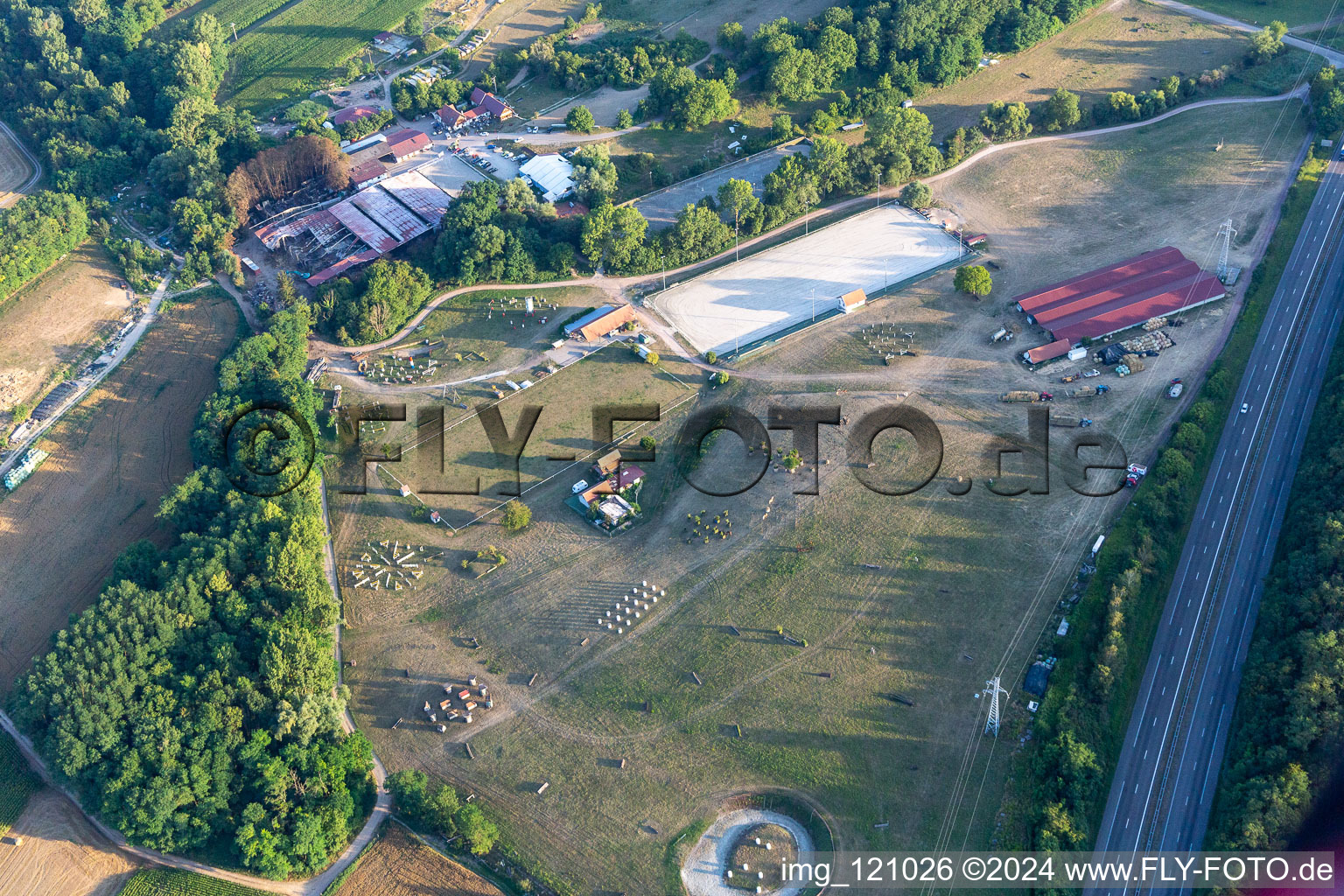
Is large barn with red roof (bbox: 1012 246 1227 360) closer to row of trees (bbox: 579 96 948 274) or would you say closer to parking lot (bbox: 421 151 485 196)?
row of trees (bbox: 579 96 948 274)

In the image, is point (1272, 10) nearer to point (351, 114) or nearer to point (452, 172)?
point (452, 172)

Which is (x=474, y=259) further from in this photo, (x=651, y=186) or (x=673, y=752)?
(x=673, y=752)

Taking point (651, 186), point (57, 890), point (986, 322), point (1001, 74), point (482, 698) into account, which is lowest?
point (57, 890)

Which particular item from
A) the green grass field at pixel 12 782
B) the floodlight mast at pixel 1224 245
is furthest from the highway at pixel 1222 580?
the green grass field at pixel 12 782

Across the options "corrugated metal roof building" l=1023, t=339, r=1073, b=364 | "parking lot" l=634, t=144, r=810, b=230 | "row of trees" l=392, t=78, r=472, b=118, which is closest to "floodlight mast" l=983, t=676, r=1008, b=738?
"corrugated metal roof building" l=1023, t=339, r=1073, b=364

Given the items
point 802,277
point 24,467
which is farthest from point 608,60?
point 24,467

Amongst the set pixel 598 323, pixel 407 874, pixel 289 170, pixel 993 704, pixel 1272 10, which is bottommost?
pixel 407 874

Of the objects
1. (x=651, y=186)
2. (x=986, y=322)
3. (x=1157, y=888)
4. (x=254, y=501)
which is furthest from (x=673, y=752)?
(x=651, y=186)
